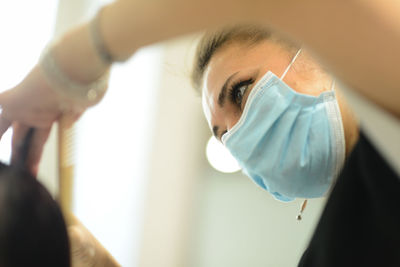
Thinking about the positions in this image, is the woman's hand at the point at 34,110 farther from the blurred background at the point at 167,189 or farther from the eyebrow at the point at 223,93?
the blurred background at the point at 167,189

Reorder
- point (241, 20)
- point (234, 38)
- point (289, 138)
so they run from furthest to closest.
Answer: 1. point (234, 38)
2. point (289, 138)
3. point (241, 20)

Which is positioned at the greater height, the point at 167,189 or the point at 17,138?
the point at 17,138

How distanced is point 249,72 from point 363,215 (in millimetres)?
407

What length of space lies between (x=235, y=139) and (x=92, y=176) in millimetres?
700

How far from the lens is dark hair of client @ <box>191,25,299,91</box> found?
72 cm

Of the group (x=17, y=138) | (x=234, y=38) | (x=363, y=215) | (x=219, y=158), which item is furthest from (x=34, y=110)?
(x=219, y=158)

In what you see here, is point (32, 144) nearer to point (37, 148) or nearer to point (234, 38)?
point (37, 148)


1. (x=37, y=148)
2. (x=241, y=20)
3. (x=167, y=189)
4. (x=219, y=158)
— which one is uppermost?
(x=241, y=20)

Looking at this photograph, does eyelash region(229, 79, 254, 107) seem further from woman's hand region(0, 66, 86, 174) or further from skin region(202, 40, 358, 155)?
woman's hand region(0, 66, 86, 174)

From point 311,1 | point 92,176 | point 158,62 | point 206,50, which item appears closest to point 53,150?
point 311,1

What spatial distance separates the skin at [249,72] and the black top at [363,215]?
315 mm

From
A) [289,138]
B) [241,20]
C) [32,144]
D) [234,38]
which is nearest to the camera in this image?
[241,20]

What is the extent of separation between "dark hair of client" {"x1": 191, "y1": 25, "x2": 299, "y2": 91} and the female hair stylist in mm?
389

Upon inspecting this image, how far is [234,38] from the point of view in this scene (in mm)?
760
